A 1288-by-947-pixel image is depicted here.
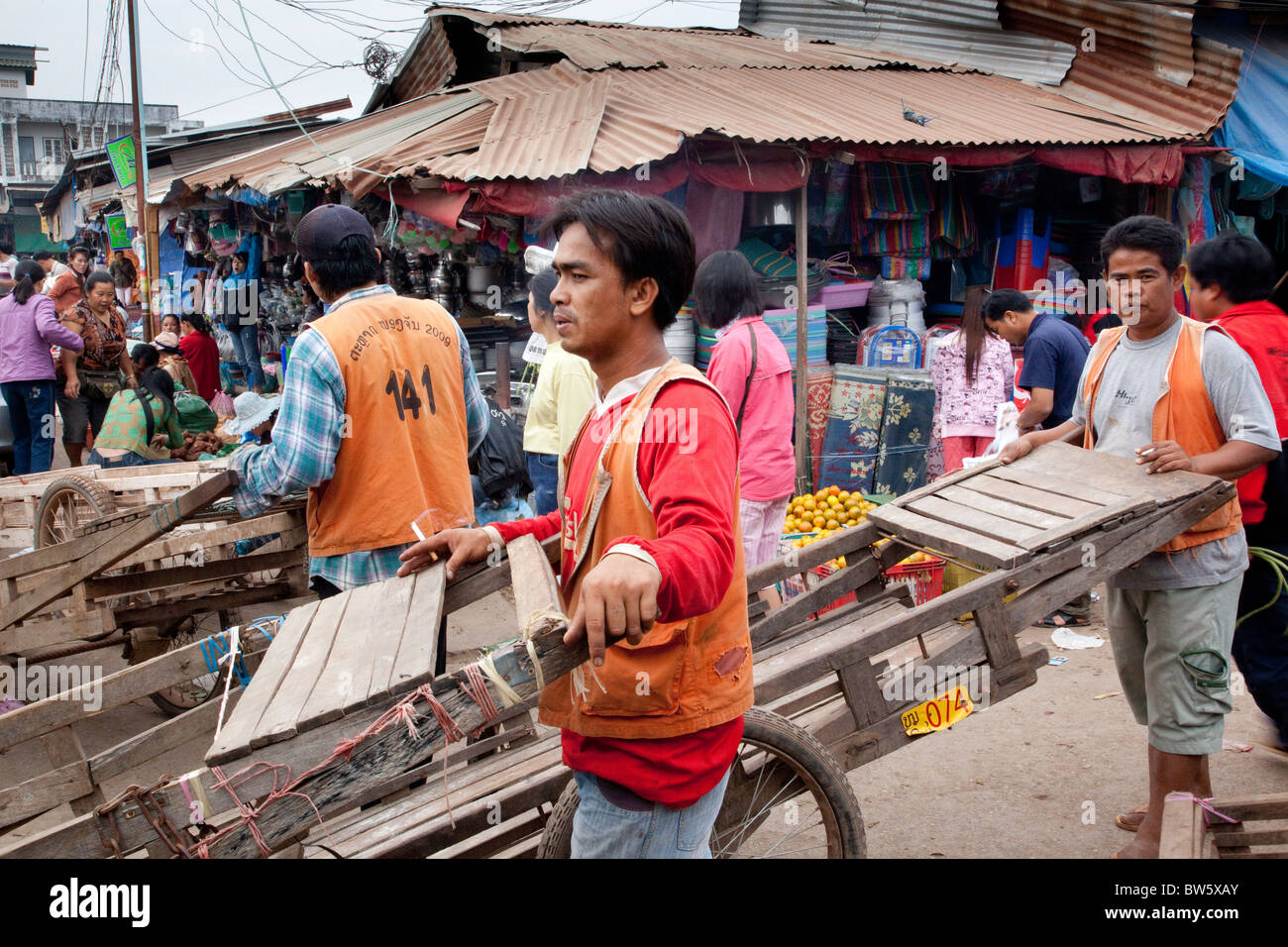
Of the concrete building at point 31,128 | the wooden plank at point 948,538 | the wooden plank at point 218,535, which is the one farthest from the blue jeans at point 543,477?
the concrete building at point 31,128

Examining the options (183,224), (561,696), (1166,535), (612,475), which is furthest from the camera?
(183,224)

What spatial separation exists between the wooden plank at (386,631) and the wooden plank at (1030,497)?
1.92 m

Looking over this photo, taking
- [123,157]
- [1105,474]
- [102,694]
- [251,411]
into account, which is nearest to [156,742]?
[102,694]

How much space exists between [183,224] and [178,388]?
148 inches

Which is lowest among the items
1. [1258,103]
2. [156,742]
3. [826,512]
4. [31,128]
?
[826,512]

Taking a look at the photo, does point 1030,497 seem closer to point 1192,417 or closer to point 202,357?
point 1192,417

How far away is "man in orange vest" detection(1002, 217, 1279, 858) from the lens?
10.1 feet

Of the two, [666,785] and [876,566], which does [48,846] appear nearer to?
[666,785]

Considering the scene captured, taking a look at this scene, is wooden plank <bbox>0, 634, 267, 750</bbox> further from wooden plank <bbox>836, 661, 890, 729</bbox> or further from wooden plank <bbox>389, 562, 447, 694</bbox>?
wooden plank <bbox>836, 661, 890, 729</bbox>

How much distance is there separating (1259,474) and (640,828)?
2.83 meters

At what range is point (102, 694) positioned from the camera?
259 cm

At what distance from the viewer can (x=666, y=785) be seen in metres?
1.78

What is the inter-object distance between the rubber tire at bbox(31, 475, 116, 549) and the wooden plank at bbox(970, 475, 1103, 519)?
372 cm

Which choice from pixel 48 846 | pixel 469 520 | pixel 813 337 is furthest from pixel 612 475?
pixel 813 337
